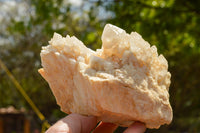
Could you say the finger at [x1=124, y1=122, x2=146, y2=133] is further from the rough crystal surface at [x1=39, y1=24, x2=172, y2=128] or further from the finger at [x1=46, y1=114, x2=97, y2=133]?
the finger at [x1=46, y1=114, x2=97, y2=133]

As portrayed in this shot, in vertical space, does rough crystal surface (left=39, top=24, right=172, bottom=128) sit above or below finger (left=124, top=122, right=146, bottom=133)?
above

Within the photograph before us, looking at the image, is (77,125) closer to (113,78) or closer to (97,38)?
(113,78)

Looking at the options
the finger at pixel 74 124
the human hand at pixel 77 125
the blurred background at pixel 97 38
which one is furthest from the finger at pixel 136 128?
the blurred background at pixel 97 38

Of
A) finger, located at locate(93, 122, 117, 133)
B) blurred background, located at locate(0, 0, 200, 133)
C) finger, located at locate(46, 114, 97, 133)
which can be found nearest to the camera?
finger, located at locate(46, 114, 97, 133)

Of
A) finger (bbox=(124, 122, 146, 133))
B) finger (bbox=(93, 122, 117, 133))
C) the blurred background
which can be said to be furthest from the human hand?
the blurred background

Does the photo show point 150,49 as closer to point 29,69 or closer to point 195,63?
point 195,63

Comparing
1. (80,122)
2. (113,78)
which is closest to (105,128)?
(80,122)

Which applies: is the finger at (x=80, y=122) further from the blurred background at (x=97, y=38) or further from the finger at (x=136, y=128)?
the blurred background at (x=97, y=38)
